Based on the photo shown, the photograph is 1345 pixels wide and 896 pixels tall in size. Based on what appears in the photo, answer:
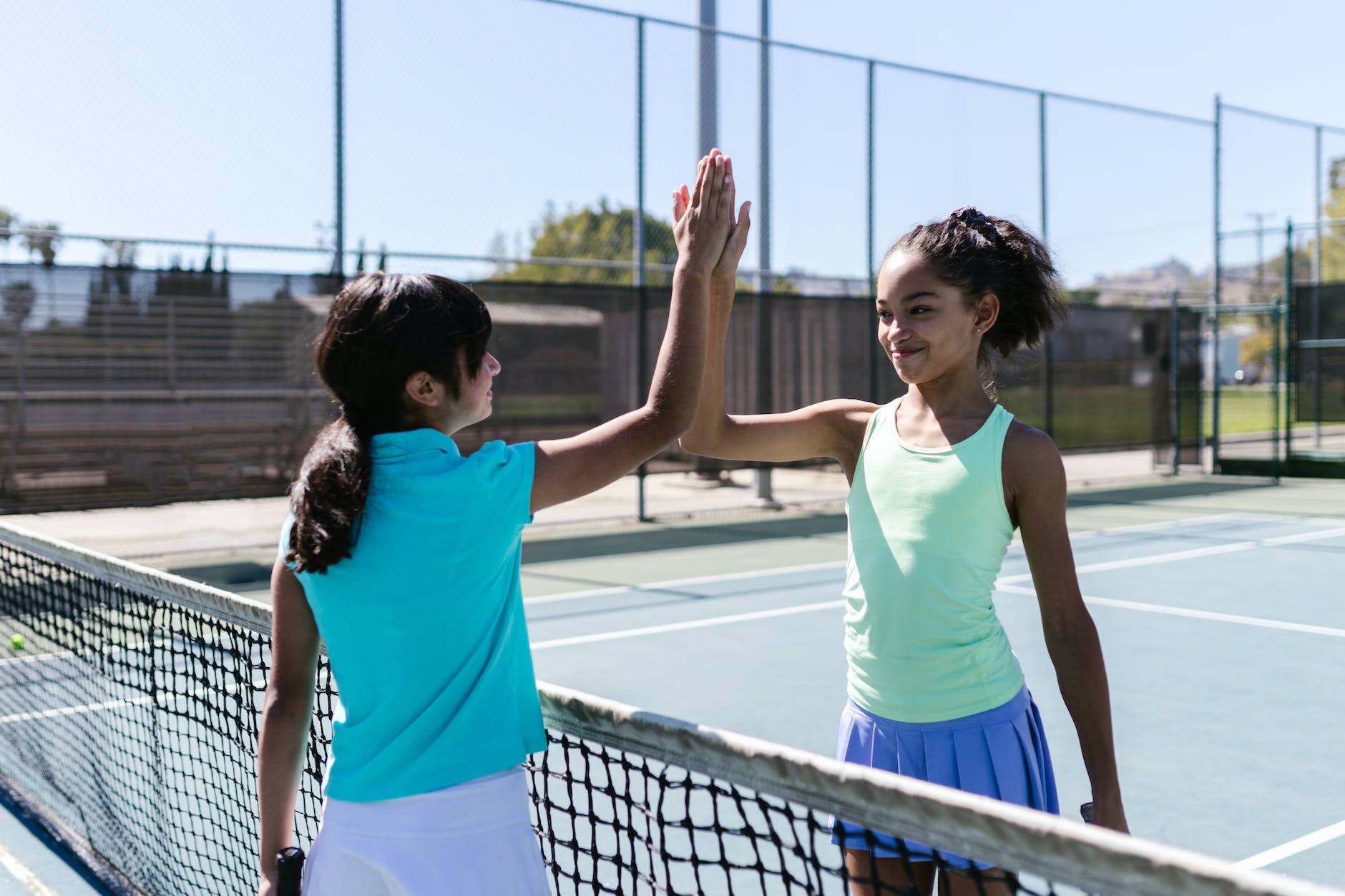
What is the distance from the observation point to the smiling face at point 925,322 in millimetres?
1915

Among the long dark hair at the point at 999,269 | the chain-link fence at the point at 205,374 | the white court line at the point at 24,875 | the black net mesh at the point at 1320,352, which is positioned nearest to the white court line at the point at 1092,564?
the chain-link fence at the point at 205,374

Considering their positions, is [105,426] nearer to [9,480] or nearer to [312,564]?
[9,480]

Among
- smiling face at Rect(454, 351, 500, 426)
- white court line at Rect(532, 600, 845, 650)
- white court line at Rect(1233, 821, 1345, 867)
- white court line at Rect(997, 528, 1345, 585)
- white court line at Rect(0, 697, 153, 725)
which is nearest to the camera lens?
smiling face at Rect(454, 351, 500, 426)

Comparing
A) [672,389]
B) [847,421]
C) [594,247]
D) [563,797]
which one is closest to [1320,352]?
[594,247]

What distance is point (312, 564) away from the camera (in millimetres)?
1429

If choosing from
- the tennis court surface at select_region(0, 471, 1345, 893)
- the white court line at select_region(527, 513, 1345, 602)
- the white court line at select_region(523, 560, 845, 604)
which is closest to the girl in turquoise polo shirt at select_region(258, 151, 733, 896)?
the tennis court surface at select_region(0, 471, 1345, 893)

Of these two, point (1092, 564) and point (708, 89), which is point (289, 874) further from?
point (708, 89)

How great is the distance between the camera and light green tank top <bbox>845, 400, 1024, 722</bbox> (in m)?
1.80

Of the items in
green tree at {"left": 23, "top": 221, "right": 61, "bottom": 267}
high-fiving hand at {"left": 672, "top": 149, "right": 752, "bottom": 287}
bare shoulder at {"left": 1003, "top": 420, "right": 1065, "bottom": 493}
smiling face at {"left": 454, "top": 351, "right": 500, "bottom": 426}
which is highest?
green tree at {"left": 23, "top": 221, "right": 61, "bottom": 267}

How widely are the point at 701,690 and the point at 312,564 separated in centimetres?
402

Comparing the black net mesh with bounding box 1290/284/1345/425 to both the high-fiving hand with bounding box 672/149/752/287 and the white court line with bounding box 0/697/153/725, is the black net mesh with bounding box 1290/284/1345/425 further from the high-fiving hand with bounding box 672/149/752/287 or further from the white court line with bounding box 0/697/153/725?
the high-fiving hand with bounding box 672/149/752/287

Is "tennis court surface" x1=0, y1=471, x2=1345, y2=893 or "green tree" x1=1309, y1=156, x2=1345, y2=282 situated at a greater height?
"green tree" x1=1309, y1=156, x2=1345, y2=282

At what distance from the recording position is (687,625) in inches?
269

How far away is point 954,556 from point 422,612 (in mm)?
784
